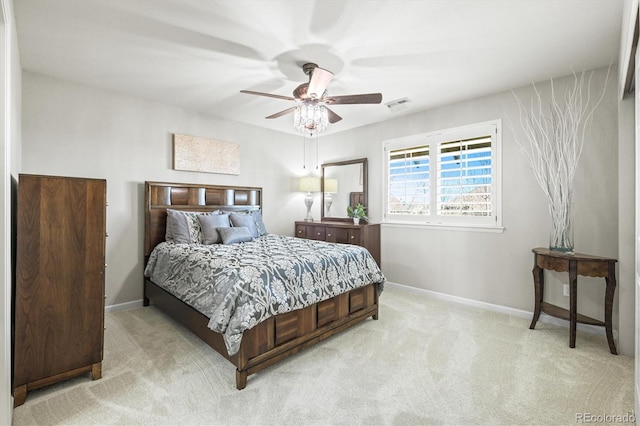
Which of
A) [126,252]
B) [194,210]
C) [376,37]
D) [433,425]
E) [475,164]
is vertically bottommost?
[433,425]

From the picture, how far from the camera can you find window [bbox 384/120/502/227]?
3518mm

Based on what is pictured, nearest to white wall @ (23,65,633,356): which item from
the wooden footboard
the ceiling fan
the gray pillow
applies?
the gray pillow

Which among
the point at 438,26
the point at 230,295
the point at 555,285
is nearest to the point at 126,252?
the point at 230,295

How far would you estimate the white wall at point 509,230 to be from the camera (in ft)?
9.18

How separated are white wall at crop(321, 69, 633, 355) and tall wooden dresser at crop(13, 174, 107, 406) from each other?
11.7 feet

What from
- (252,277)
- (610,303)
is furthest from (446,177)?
(252,277)

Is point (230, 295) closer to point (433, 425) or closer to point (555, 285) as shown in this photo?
point (433, 425)

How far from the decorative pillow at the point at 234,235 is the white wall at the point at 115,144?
110cm

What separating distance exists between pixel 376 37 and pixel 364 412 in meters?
2.61

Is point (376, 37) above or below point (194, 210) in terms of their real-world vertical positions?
above

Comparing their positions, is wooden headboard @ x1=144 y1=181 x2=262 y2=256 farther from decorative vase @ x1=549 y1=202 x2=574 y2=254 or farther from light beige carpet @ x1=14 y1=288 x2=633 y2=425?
decorative vase @ x1=549 y1=202 x2=574 y2=254

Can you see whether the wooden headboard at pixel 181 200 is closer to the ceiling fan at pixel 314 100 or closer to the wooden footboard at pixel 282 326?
the wooden footboard at pixel 282 326

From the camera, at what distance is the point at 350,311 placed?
9.51 feet

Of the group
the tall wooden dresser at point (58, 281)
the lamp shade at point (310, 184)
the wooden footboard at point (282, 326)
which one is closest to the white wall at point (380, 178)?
the lamp shade at point (310, 184)
